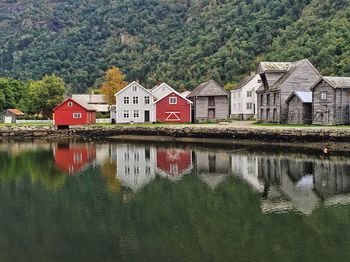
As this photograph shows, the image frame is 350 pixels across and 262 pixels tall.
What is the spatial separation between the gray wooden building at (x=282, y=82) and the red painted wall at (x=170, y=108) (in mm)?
12501

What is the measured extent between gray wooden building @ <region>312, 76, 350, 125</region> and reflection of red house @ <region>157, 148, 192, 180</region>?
61.8 ft

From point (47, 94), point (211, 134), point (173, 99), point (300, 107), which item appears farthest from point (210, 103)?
point (47, 94)

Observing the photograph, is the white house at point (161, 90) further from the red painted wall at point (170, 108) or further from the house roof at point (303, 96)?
the house roof at point (303, 96)

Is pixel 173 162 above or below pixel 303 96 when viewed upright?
below

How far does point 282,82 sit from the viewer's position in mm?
69312

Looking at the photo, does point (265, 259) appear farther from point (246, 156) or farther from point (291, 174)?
point (246, 156)

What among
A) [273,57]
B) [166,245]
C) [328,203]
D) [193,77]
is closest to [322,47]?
[273,57]

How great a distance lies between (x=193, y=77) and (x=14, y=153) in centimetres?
7909

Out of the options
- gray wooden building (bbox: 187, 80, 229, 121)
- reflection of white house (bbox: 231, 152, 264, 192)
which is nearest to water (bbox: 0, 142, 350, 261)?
reflection of white house (bbox: 231, 152, 264, 192)

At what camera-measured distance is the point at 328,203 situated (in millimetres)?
27312

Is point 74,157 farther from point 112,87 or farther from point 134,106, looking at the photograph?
point 112,87

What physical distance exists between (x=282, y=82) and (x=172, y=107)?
18219 mm

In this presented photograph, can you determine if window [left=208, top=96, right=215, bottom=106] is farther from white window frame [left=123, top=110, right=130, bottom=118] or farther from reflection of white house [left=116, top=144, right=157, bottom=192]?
reflection of white house [left=116, top=144, right=157, bottom=192]

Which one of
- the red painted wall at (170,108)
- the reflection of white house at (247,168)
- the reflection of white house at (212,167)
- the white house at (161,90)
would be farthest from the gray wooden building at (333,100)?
the white house at (161,90)
